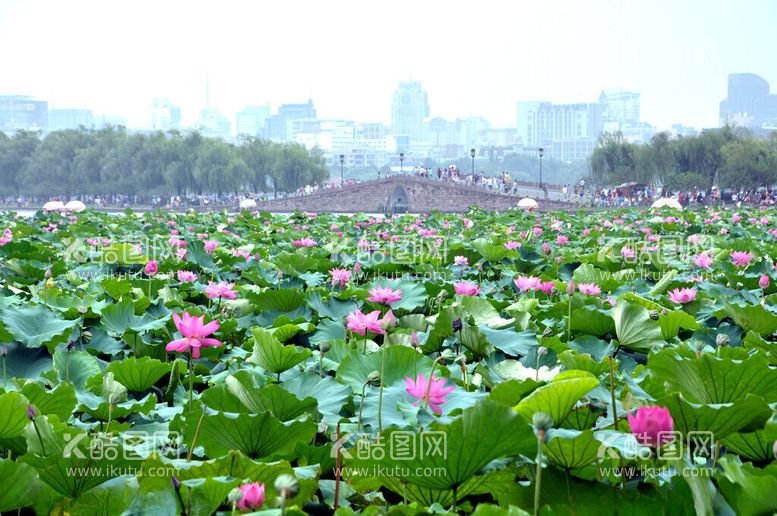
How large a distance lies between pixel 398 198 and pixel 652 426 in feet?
133

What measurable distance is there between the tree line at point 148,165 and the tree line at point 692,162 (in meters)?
16.8

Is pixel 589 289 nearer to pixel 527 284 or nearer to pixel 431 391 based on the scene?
pixel 527 284

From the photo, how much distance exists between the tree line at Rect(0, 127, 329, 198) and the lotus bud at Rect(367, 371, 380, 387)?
1681 inches

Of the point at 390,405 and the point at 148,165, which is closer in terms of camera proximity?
the point at 390,405

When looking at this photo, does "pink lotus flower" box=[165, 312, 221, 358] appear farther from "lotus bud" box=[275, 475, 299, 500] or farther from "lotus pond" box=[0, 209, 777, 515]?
"lotus bud" box=[275, 475, 299, 500]

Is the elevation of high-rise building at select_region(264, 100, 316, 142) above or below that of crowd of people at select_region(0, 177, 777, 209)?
above

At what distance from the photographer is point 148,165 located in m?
46.4

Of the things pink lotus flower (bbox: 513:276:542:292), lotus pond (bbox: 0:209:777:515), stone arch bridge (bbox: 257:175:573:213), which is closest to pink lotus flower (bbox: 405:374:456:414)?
lotus pond (bbox: 0:209:777:515)

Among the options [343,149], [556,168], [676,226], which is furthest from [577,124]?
[676,226]

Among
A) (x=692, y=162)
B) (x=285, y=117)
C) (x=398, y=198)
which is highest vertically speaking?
(x=285, y=117)

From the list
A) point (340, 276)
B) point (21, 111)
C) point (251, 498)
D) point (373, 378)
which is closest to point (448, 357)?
point (373, 378)

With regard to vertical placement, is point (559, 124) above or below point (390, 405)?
above

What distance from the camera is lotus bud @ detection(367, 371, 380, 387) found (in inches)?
57.5

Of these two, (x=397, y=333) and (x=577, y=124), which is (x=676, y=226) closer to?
(x=397, y=333)
